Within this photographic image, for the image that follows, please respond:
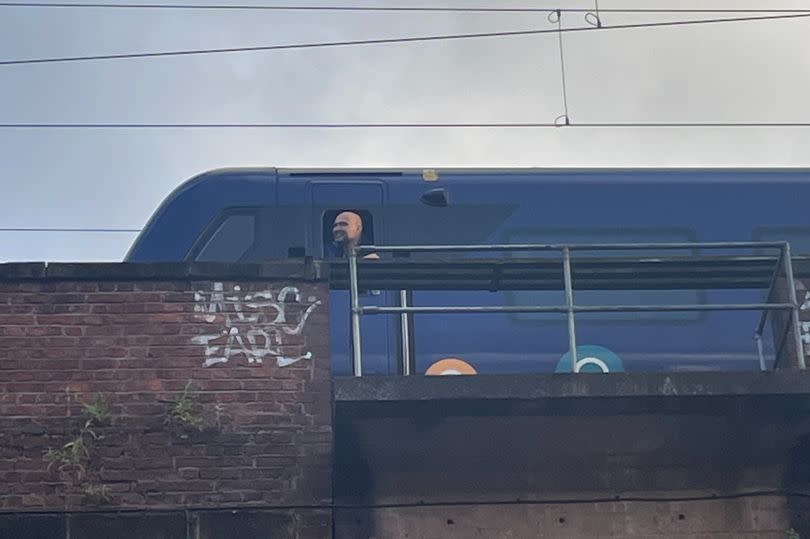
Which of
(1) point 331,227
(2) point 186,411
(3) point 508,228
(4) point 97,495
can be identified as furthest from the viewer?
(3) point 508,228

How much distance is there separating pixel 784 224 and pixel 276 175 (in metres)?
4.84

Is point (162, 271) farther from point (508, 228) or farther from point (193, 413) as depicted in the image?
point (508, 228)

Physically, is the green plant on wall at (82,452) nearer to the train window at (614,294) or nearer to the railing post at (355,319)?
the railing post at (355,319)

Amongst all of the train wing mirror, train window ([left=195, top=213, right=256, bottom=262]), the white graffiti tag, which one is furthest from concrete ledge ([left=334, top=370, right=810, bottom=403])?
the train wing mirror

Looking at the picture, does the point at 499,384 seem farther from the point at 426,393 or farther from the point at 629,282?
the point at 629,282

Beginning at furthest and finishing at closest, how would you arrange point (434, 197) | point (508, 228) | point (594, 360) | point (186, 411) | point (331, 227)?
point (508, 228)
point (434, 197)
point (331, 227)
point (594, 360)
point (186, 411)

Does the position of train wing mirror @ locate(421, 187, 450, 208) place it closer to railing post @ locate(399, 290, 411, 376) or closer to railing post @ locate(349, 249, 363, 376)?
railing post @ locate(399, 290, 411, 376)

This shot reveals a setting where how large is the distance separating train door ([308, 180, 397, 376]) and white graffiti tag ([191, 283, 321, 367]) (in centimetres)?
182

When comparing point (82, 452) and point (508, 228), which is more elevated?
point (508, 228)

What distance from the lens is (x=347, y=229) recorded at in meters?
9.75

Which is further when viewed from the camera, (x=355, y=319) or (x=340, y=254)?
(x=340, y=254)

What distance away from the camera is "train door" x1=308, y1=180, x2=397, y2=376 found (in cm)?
1014

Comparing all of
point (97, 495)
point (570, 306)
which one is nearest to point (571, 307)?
point (570, 306)

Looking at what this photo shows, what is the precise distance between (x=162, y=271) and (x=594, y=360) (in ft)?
13.4
